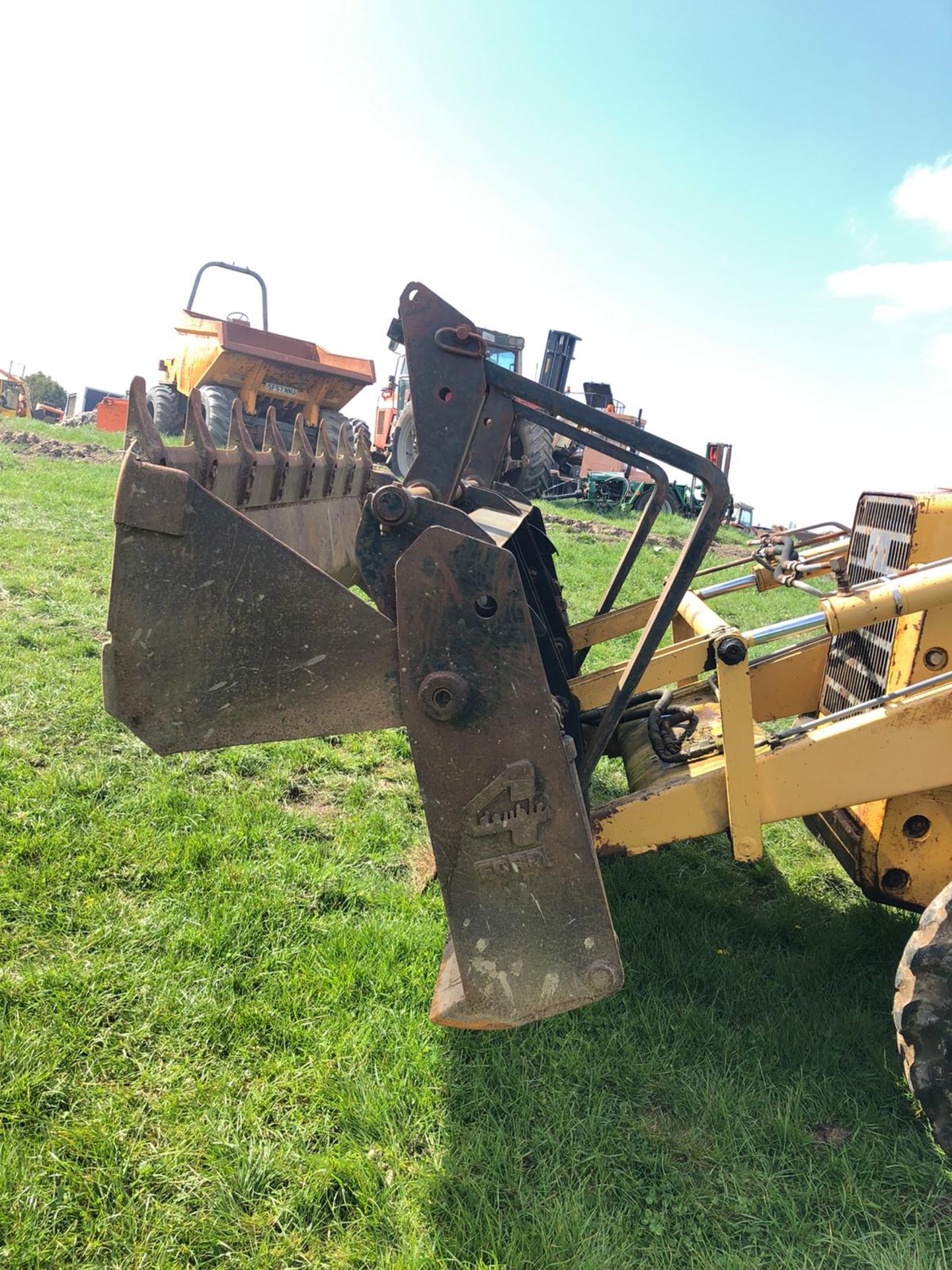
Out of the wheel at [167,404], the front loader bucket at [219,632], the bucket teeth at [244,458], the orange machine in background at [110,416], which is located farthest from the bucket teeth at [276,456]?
the orange machine in background at [110,416]

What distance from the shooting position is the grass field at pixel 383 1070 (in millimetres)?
2047

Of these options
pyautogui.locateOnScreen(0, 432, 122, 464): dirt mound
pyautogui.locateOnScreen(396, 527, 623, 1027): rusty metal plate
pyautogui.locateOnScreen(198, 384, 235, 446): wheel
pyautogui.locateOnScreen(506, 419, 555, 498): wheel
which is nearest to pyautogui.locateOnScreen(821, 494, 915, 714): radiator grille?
pyautogui.locateOnScreen(396, 527, 623, 1027): rusty metal plate

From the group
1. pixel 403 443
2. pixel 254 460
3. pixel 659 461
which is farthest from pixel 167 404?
pixel 659 461

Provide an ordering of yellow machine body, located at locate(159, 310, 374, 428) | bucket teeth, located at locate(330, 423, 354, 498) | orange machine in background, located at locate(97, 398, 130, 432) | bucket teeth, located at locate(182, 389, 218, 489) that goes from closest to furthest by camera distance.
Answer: bucket teeth, located at locate(182, 389, 218, 489) < bucket teeth, located at locate(330, 423, 354, 498) < yellow machine body, located at locate(159, 310, 374, 428) < orange machine in background, located at locate(97, 398, 130, 432)

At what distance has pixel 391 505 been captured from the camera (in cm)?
199

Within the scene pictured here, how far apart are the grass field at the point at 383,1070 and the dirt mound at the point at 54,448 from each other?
12.8 m

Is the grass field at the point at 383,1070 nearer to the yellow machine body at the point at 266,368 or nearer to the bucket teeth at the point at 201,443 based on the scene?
the bucket teeth at the point at 201,443

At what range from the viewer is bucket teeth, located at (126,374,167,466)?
1914mm

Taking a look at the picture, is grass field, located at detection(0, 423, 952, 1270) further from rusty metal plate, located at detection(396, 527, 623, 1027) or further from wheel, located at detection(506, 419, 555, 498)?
wheel, located at detection(506, 419, 555, 498)

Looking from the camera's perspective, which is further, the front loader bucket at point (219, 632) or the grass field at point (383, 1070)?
the grass field at point (383, 1070)

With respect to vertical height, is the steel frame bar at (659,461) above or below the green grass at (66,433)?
above

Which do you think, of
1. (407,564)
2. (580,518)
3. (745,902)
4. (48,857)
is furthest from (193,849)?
(580,518)

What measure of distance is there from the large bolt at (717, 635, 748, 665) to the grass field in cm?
124

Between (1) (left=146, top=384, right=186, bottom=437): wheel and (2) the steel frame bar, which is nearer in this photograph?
(2) the steel frame bar
